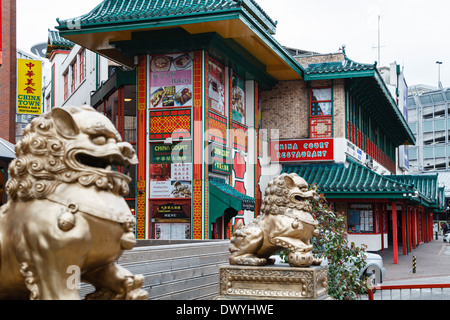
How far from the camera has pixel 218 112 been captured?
1855 cm

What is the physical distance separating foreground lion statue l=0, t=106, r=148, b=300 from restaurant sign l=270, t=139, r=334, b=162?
2076cm

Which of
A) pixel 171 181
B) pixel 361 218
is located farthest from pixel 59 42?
pixel 361 218

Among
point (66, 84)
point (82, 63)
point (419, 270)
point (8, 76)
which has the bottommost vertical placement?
point (419, 270)

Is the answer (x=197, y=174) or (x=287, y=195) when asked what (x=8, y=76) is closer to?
(x=197, y=174)

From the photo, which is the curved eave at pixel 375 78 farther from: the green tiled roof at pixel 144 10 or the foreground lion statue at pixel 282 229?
the foreground lion statue at pixel 282 229

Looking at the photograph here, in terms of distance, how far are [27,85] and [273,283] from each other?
1535 centimetres

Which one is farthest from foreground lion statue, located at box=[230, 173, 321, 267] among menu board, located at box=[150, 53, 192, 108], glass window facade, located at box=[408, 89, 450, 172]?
glass window facade, located at box=[408, 89, 450, 172]

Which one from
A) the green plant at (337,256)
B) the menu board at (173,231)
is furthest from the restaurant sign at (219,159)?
the green plant at (337,256)

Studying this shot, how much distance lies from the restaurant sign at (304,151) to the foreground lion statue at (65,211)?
68.1ft

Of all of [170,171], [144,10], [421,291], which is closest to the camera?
[421,291]

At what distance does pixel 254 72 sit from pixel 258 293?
621 inches

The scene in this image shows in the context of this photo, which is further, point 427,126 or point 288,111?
point 427,126

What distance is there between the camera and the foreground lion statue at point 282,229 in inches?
243
